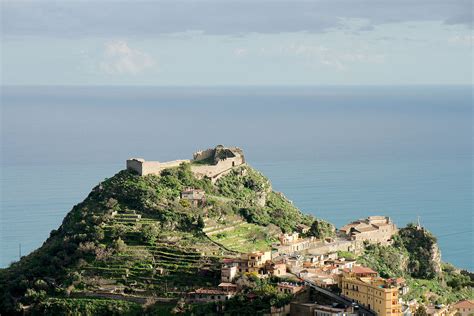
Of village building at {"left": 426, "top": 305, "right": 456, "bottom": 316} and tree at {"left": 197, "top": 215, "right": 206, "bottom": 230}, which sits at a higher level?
tree at {"left": 197, "top": 215, "right": 206, "bottom": 230}

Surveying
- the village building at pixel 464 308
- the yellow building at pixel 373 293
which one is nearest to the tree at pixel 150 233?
the yellow building at pixel 373 293

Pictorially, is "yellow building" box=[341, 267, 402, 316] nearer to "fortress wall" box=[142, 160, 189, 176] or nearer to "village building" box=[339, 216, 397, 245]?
"village building" box=[339, 216, 397, 245]

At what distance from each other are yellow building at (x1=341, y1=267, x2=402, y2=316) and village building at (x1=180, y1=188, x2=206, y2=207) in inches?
556

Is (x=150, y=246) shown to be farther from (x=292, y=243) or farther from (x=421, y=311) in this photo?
(x=421, y=311)

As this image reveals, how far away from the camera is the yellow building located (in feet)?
187

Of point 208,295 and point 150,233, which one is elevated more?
point 150,233

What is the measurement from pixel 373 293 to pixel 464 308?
1073 centimetres

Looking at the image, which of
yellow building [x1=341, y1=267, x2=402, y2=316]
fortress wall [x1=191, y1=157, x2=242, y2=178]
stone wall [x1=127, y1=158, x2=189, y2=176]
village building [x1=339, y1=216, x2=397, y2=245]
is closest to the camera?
yellow building [x1=341, y1=267, x2=402, y2=316]

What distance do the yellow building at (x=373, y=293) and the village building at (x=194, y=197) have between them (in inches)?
556

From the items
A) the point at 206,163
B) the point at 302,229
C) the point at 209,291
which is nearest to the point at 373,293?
the point at 209,291

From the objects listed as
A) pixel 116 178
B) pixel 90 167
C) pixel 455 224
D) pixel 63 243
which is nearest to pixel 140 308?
pixel 63 243

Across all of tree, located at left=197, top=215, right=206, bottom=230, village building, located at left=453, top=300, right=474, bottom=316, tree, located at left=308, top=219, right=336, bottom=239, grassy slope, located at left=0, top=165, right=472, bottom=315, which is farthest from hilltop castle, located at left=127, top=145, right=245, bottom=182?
village building, located at left=453, top=300, right=474, bottom=316

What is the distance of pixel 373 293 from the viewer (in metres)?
57.5

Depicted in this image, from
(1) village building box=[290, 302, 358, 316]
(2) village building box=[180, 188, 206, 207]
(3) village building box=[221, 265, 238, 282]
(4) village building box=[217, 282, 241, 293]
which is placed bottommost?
(1) village building box=[290, 302, 358, 316]
